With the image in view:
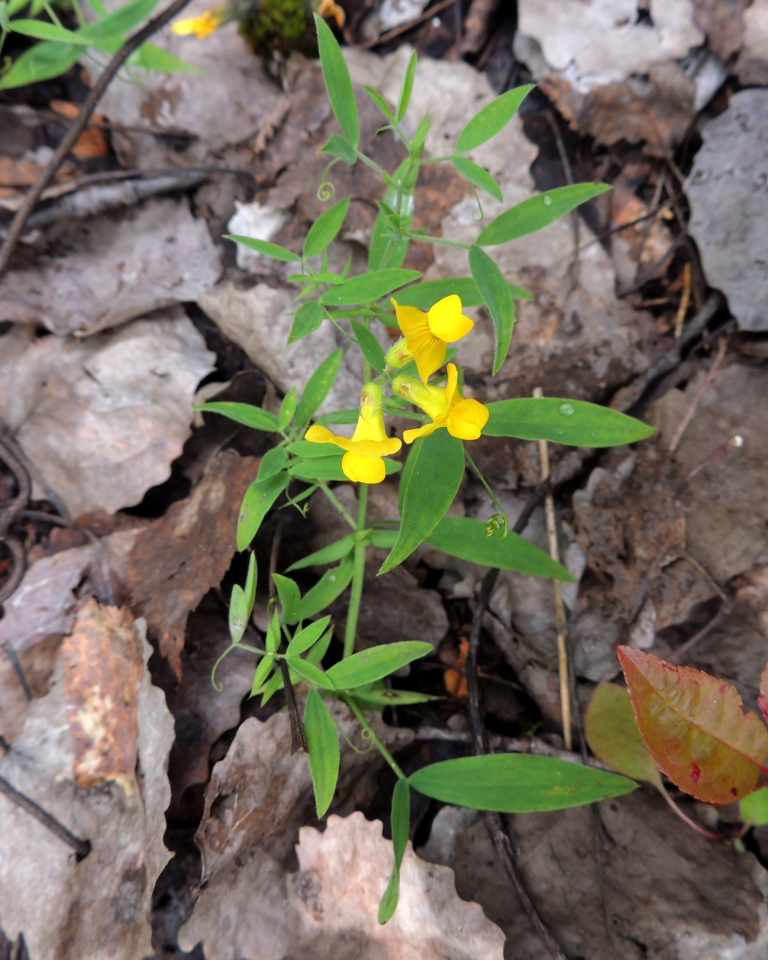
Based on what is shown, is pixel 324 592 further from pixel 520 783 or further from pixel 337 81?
pixel 337 81

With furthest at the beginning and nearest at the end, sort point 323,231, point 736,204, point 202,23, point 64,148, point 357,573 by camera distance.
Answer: point 202,23 < point 64,148 < point 736,204 < point 357,573 < point 323,231

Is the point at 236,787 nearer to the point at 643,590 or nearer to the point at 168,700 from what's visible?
the point at 168,700

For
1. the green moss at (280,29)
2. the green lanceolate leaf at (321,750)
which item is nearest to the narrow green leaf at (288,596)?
the green lanceolate leaf at (321,750)

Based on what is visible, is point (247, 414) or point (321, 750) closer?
point (321, 750)

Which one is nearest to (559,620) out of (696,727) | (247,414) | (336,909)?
(696,727)

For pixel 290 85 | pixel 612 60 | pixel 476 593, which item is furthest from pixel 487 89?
pixel 476 593
